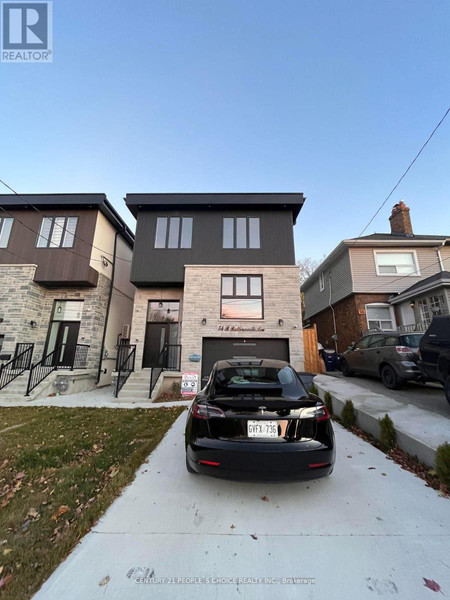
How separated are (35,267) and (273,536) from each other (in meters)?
13.2

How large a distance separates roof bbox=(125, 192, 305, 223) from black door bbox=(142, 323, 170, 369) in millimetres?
5635

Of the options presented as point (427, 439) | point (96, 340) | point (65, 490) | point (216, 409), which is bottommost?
point (65, 490)

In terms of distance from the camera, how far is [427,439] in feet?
10.8

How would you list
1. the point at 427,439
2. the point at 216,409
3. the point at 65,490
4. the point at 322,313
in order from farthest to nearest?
the point at 322,313 < the point at 427,439 < the point at 65,490 < the point at 216,409

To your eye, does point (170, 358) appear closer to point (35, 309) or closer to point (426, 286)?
point (35, 309)

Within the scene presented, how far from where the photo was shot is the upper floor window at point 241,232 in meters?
10.9

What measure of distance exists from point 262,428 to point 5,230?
15.0 m

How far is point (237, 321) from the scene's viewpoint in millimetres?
10008

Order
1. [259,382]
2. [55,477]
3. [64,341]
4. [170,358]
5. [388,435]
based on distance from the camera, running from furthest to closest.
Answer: [64,341] < [170,358] < [388,435] < [55,477] < [259,382]

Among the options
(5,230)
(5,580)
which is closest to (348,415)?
(5,580)

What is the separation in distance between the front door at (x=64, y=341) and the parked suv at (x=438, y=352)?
40.7ft

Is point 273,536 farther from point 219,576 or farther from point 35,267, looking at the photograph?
point 35,267

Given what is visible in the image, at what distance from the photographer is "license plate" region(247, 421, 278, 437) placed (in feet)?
7.86

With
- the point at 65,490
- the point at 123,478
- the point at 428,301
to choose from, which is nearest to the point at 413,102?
the point at 428,301
